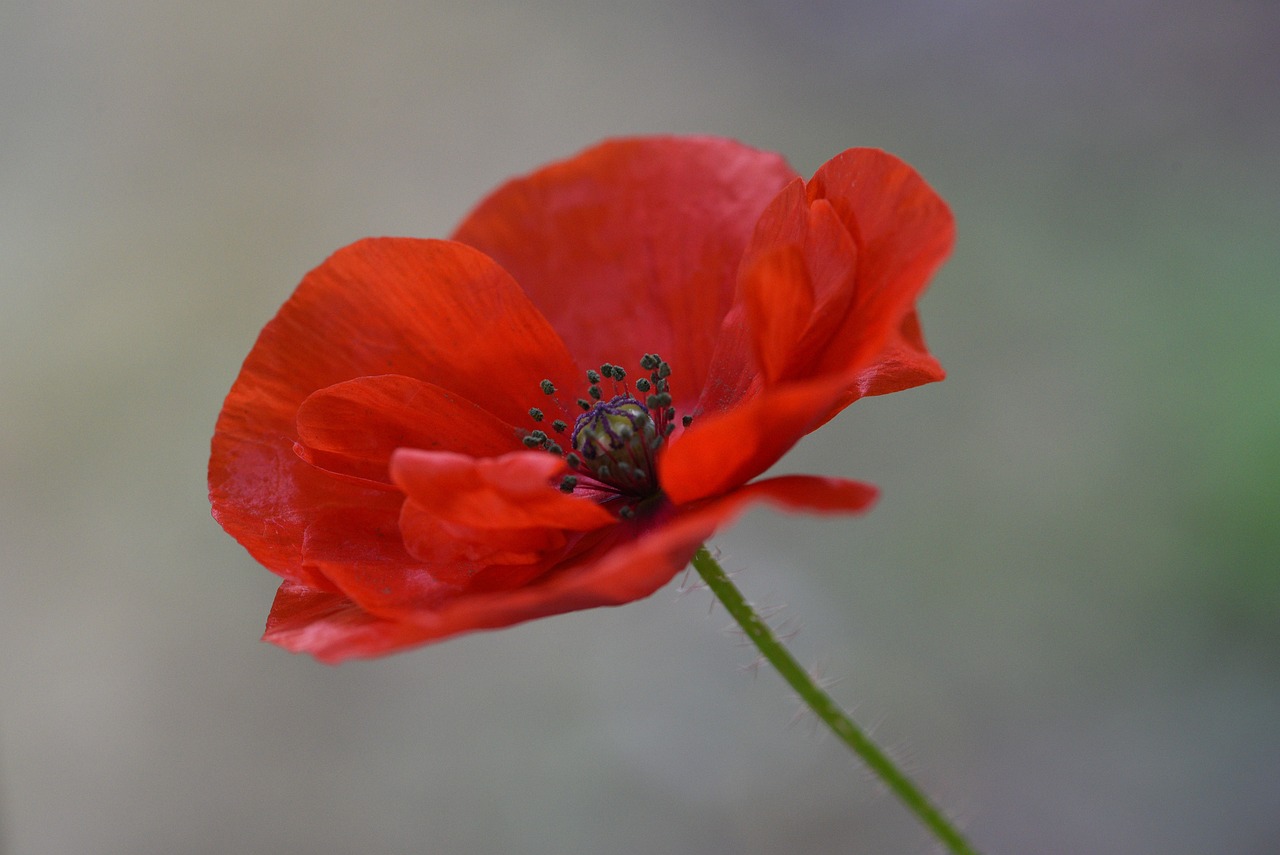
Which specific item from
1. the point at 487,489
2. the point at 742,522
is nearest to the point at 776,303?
the point at 487,489

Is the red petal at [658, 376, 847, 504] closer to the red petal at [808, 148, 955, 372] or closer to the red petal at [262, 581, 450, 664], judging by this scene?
the red petal at [808, 148, 955, 372]

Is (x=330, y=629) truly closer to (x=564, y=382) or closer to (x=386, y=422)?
(x=386, y=422)

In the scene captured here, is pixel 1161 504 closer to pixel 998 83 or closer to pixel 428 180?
pixel 998 83

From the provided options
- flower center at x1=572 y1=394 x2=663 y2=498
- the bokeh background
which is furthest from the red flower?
the bokeh background

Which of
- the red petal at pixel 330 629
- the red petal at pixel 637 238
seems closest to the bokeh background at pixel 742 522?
the red petal at pixel 637 238

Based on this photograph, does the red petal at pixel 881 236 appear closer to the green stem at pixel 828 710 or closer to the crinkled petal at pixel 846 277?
the crinkled petal at pixel 846 277

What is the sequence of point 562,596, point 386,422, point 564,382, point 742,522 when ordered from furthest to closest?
point 742,522 → point 564,382 → point 386,422 → point 562,596

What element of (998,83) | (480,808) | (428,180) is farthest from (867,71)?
(480,808)
